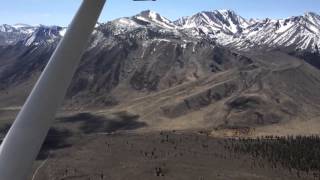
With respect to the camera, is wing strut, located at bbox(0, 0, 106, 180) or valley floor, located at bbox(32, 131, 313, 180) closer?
wing strut, located at bbox(0, 0, 106, 180)

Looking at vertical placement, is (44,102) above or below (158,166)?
above

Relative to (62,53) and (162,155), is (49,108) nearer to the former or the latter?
(62,53)

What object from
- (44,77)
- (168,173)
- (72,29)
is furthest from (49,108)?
(168,173)

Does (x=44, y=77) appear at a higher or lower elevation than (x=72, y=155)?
higher

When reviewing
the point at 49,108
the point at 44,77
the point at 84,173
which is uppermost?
the point at 44,77

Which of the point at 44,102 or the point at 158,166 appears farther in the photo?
the point at 158,166

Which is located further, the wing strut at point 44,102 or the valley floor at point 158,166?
the valley floor at point 158,166

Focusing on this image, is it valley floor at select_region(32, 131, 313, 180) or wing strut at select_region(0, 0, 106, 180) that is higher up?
wing strut at select_region(0, 0, 106, 180)

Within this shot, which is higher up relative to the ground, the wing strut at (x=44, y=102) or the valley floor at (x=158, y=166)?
the wing strut at (x=44, y=102)
